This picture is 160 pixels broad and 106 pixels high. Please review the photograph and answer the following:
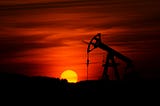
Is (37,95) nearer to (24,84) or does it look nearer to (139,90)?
(24,84)

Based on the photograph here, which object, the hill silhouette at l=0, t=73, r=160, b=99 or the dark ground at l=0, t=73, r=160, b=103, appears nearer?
the dark ground at l=0, t=73, r=160, b=103

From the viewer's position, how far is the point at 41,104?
3038cm

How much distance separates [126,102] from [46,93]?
578 centimetres

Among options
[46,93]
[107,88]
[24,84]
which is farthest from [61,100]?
[107,88]

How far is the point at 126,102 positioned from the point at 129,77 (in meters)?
17.4

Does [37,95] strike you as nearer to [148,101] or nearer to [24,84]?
[24,84]

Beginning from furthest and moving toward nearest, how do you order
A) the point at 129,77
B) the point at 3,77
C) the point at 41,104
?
the point at 129,77
the point at 3,77
the point at 41,104

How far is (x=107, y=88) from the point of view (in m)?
36.6

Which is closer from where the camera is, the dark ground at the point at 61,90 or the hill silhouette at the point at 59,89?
the dark ground at the point at 61,90

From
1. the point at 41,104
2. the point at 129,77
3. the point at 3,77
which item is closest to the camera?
the point at 41,104

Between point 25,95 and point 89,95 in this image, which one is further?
point 89,95

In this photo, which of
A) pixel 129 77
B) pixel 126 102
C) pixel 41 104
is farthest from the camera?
pixel 129 77

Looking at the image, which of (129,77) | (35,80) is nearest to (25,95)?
(35,80)

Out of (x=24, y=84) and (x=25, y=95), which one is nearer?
(x=25, y=95)
